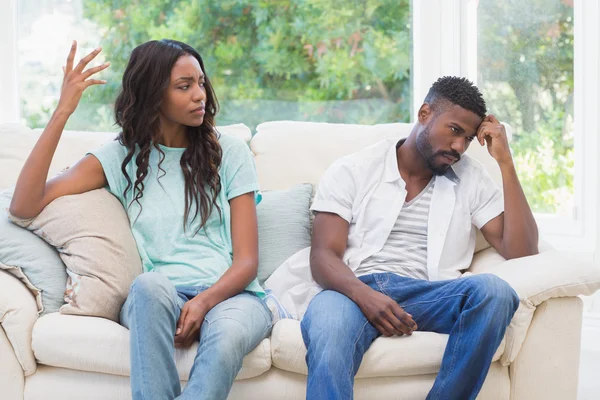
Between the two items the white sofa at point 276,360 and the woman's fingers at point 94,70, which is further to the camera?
the woman's fingers at point 94,70

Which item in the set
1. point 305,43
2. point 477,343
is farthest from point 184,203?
point 305,43

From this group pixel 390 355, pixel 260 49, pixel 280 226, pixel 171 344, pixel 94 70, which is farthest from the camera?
pixel 260 49

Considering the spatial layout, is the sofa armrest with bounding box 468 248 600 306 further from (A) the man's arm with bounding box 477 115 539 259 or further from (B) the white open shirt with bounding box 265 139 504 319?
(B) the white open shirt with bounding box 265 139 504 319

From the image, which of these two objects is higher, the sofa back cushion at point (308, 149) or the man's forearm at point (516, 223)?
the sofa back cushion at point (308, 149)

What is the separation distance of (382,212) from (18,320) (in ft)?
3.31

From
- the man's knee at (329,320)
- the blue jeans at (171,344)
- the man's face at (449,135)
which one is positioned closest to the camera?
the blue jeans at (171,344)

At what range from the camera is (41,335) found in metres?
1.89

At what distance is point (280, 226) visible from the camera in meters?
2.30

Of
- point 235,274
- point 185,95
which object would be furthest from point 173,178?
point 235,274

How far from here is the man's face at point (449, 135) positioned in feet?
7.00

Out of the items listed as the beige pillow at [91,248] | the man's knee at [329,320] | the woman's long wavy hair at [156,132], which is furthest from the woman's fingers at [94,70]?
the man's knee at [329,320]

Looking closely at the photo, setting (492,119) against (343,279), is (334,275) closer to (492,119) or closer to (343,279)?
(343,279)

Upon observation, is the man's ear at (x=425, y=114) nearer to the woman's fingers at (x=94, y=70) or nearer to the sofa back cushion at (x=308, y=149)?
the sofa back cushion at (x=308, y=149)

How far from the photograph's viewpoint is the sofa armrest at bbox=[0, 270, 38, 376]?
6.14ft
